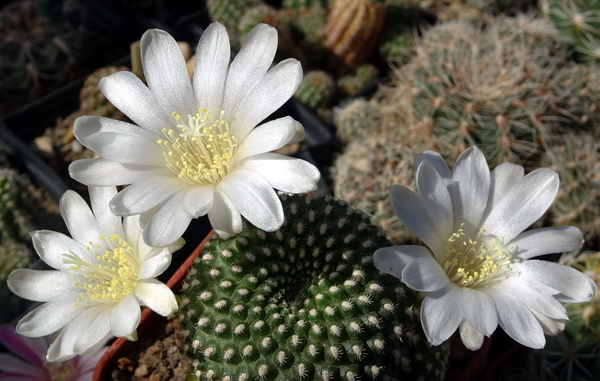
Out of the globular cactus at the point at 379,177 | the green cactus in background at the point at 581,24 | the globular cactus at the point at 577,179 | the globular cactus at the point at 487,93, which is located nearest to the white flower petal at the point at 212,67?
the globular cactus at the point at 379,177

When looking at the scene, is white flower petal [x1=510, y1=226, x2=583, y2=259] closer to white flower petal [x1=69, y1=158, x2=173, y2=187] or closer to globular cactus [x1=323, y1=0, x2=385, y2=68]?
white flower petal [x1=69, y1=158, x2=173, y2=187]

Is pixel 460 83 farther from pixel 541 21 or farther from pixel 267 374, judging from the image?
pixel 267 374

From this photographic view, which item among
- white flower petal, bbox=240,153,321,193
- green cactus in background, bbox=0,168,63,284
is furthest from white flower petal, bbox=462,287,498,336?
green cactus in background, bbox=0,168,63,284

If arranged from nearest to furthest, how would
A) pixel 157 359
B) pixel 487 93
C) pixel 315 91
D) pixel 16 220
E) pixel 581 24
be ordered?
pixel 157 359
pixel 487 93
pixel 16 220
pixel 581 24
pixel 315 91

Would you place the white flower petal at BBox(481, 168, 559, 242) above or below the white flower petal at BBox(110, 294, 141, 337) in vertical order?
below

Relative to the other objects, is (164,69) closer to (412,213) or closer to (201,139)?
(201,139)

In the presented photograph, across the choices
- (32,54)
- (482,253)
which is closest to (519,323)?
(482,253)
